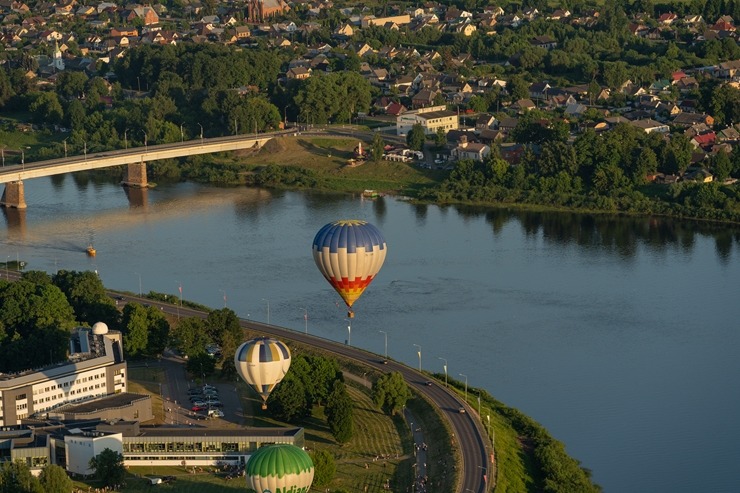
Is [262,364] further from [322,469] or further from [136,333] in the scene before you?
[136,333]

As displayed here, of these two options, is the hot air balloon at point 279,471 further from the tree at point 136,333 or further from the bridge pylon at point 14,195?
the bridge pylon at point 14,195

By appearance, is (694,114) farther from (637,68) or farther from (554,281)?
(554,281)

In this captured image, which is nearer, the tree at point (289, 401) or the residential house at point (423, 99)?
the tree at point (289, 401)

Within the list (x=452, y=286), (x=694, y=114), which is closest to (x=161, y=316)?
(x=452, y=286)

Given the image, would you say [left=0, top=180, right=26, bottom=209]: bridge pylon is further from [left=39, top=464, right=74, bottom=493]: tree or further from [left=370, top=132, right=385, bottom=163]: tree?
[left=39, top=464, right=74, bottom=493]: tree

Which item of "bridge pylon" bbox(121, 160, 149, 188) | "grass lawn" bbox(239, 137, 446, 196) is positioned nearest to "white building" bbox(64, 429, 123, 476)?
"grass lawn" bbox(239, 137, 446, 196)

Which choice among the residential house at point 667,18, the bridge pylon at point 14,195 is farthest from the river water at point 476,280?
the residential house at point 667,18
